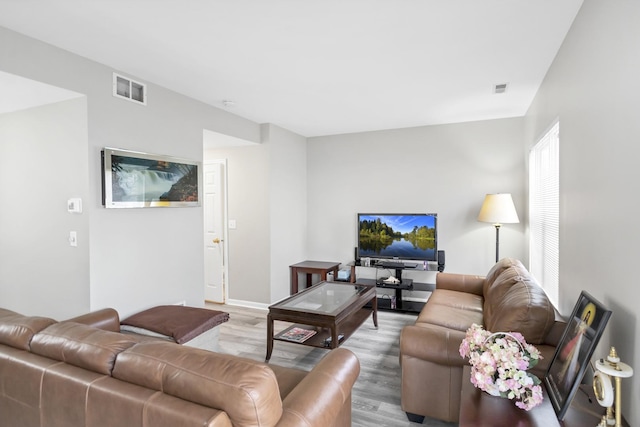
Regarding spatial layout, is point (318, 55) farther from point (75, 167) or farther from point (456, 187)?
point (456, 187)

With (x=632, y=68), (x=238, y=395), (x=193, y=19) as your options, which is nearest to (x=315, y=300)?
(x=238, y=395)

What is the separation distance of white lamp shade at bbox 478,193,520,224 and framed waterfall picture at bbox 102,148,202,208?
3.44 meters

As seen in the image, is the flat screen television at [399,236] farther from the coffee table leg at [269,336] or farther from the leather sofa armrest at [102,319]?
the leather sofa armrest at [102,319]

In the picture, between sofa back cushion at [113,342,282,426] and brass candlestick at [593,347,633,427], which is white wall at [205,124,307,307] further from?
brass candlestick at [593,347,633,427]

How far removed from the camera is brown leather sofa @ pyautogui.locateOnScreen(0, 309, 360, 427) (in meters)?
1.17

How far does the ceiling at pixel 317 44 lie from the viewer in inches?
80.4

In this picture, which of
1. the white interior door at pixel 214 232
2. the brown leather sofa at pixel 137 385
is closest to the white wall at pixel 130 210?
the brown leather sofa at pixel 137 385

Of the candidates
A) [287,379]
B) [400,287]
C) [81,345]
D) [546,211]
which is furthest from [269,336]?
[546,211]

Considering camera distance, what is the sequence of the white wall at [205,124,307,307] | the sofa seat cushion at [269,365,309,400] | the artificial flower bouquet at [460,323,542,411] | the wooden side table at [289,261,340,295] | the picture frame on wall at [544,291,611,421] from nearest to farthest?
the picture frame on wall at [544,291,611,421] < the artificial flower bouquet at [460,323,542,411] < the sofa seat cushion at [269,365,309,400] < the white wall at [205,124,307,307] < the wooden side table at [289,261,340,295]

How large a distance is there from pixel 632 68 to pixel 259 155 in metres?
4.12

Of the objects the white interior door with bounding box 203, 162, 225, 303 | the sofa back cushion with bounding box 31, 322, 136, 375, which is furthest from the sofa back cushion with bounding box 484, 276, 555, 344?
the white interior door with bounding box 203, 162, 225, 303

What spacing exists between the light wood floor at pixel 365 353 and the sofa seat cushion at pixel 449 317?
0.55m

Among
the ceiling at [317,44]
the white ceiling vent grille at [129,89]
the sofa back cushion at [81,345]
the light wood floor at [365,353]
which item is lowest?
the light wood floor at [365,353]

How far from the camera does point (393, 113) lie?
14.2ft
